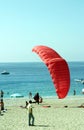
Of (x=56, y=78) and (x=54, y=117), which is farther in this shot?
(x=54, y=117)

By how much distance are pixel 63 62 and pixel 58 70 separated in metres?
0.49

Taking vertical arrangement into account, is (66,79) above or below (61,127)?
above

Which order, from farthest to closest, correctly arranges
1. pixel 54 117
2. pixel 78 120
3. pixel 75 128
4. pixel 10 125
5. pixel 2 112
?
pixel 2 112 → pixel 54 117 → pixel 78 120 → pixel 10 125 → pixel 75 128

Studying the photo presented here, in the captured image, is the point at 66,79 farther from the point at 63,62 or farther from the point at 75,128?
the point at 75,128

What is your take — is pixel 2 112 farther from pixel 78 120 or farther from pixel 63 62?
pixel 63 62

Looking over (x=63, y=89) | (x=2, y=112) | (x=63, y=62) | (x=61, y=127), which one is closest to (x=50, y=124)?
(x=61, y=127)

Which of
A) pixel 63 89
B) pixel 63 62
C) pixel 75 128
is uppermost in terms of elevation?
pixel 63 62

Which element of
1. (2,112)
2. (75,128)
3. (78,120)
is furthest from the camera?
(2,112)

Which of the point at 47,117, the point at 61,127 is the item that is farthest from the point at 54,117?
the point at 61,127

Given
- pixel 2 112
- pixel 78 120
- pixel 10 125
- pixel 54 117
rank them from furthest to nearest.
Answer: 1. pixel 2 112
2. pixel 54 117
3. pixel 78 120
4. pixel 10 125

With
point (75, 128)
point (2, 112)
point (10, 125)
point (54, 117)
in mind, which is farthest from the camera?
point (2, 112)

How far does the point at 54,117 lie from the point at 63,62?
16.9 ft

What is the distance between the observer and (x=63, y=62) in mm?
18328

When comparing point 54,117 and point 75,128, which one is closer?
point 75,128
